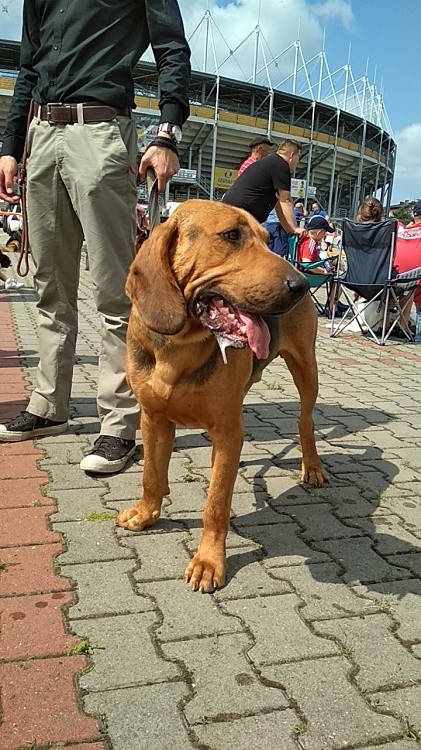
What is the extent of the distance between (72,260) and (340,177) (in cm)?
7526

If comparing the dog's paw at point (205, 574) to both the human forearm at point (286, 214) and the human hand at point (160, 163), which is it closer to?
the human hand at point (160, 163)

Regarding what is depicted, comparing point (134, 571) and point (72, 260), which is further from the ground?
point (72, 260)

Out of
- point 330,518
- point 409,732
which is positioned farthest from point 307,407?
point 409,732

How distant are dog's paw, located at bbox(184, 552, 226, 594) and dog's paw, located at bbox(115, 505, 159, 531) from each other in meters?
0.46

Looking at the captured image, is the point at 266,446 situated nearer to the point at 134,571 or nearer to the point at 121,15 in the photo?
the point at 134,571

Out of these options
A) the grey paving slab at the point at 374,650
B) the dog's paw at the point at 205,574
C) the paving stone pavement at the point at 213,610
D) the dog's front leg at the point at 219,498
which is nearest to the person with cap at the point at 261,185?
the paving stone pavement at the point at 213,610

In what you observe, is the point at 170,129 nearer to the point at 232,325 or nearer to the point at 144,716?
the point at 232,325

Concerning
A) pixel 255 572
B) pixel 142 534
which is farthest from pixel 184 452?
pixel 255 572

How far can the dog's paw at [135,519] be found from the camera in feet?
10.4

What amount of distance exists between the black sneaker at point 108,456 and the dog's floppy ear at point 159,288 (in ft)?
4.78

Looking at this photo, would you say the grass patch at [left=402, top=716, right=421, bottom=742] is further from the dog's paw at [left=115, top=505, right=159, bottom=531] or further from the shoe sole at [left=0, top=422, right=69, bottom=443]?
the shoe sole at [left=0, top=422, right=69, bottom=443]

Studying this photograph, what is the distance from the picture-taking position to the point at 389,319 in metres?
10.6

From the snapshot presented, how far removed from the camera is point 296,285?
7.82ft

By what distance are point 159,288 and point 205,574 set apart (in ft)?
3.87
